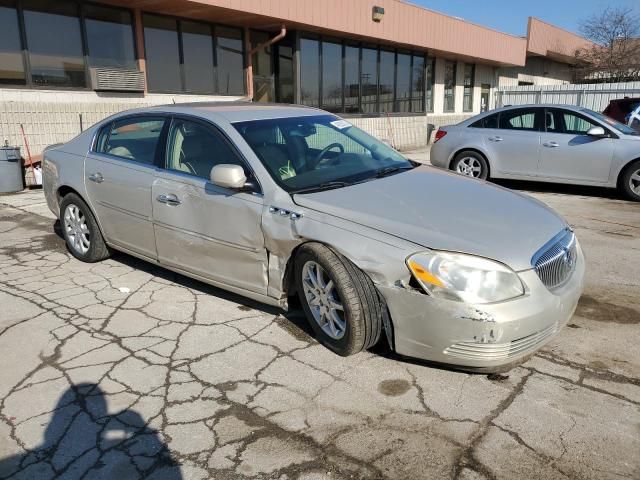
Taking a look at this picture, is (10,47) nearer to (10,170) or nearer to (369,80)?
(10,170)

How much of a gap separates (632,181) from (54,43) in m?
10.3

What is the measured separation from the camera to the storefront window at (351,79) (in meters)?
15.5

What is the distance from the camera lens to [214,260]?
3863 mm

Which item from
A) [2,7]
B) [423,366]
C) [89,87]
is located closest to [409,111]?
[89,87]

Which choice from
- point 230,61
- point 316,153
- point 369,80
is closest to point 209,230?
point 316,153

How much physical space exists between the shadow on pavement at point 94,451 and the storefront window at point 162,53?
9694 millimetres

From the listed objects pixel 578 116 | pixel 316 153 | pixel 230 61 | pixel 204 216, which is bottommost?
pixel 204 216

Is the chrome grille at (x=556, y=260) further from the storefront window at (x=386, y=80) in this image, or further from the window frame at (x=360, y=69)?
the storefront window at (x=386, y=80)

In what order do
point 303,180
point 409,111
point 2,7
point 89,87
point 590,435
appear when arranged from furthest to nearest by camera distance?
point 409,111
point 89,87
point 2,7
point 303,180
point 590,435

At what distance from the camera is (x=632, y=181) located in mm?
8148

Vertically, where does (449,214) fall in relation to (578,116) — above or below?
below

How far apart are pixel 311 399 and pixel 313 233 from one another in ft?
3.21

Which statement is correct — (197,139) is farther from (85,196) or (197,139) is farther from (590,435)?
(590,435)

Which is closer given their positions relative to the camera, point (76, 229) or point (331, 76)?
point (76, 229)
